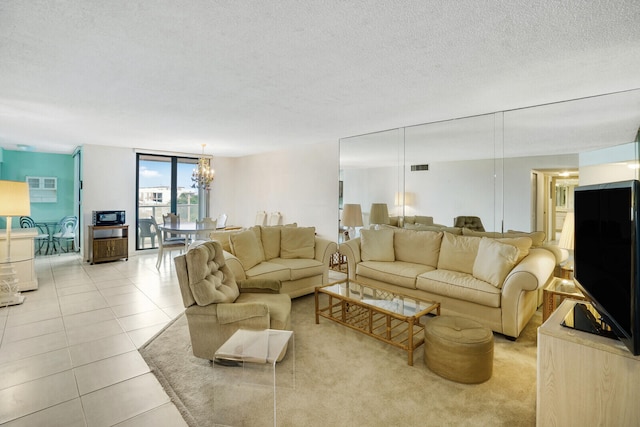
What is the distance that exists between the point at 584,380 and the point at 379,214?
12.3ft

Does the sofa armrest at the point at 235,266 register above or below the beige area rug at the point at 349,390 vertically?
above

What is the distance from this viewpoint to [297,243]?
4.41 meters

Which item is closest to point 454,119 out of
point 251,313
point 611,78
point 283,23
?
point 611,78

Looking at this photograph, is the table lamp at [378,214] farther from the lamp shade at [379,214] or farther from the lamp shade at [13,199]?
the lamp shade at [13,199]

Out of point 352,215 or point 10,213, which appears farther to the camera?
point 352,215

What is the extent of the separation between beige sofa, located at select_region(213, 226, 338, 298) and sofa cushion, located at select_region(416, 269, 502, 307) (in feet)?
4.62

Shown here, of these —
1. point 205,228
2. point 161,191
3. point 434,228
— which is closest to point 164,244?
point 205,228

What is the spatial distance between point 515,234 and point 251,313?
10.9 feet

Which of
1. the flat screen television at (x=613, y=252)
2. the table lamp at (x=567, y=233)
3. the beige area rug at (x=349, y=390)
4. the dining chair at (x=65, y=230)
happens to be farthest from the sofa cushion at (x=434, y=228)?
the dining chair at (x=65, y=230)

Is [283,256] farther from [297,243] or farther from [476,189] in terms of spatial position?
[476,189]

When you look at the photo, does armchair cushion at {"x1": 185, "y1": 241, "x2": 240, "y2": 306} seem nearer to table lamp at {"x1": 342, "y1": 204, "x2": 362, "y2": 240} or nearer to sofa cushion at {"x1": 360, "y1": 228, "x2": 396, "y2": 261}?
sofa cushion at {"x1": 360, "y1": 228, "x2": 396, "y2": 261}

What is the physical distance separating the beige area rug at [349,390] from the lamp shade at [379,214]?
249 cm

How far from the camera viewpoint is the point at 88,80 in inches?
109

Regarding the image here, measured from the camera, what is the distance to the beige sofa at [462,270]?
2949mm
